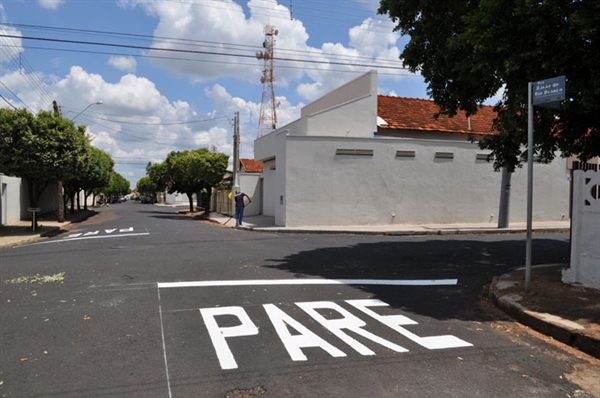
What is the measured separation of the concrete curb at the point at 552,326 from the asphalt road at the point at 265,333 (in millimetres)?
194

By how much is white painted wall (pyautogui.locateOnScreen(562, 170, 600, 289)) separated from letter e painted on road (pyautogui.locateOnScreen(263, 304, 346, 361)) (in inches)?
178

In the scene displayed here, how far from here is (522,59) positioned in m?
7.12

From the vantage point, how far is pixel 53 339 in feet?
16.4

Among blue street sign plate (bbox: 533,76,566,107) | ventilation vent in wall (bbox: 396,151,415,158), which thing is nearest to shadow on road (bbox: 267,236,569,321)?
blue street sign plate (bbox: 533,76,566,107)

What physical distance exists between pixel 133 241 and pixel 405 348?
11.7 metres

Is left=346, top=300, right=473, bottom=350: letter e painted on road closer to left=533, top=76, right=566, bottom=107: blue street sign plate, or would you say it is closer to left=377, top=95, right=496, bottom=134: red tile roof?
left=533, top=76, right=566, bottom=107: blue street sign plate

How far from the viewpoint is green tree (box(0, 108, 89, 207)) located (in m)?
18.3

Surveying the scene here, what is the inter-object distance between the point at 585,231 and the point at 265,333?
16.8 ft

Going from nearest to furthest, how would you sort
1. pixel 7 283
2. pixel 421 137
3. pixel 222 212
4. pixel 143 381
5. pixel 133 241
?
1. pixel 143 381
2. pixel 7 283
3. pixel 133 241
4. pixel 421 137
5. pixel 222 212

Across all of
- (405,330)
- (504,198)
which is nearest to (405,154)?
(504,198)

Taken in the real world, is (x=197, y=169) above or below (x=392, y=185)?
above

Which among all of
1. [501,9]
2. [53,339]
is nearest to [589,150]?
[501,9]

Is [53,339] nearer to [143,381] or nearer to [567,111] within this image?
[143,381]

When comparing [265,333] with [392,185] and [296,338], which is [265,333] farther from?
[392,185]
